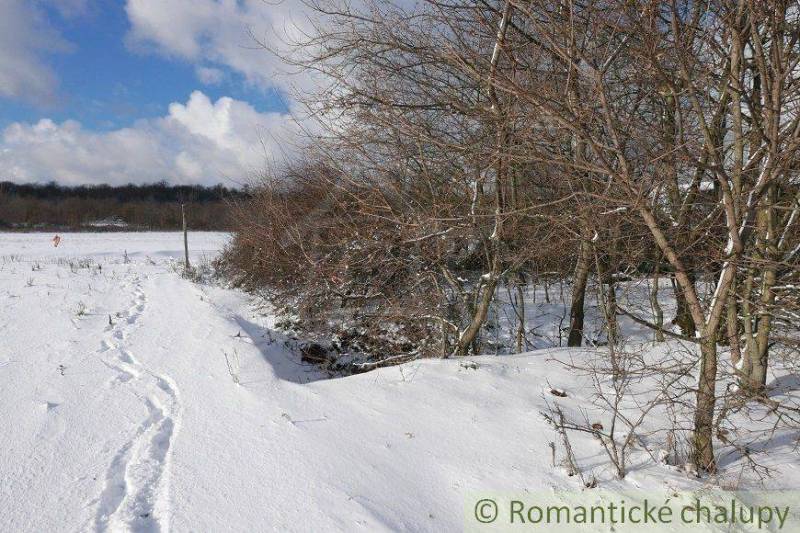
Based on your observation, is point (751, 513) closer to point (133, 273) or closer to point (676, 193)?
point (676, 193)

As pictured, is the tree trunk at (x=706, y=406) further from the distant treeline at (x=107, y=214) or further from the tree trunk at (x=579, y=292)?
the distant treeline at (x=107, y=214)

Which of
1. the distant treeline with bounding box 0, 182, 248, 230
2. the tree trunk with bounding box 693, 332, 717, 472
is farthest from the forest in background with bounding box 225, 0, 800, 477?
the distant treeline with bounding box 0, 182, 248, 230

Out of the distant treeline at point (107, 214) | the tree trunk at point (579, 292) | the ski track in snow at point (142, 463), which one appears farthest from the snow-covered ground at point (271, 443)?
the distant treeline at point (107, 214)

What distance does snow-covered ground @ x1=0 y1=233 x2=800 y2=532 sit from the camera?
2.40 m

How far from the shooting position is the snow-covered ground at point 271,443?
2402mm

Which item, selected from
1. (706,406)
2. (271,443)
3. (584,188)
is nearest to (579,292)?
(584,188)

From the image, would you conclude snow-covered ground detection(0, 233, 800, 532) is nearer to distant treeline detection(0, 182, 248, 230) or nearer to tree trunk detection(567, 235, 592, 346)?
tree trunk detection(567, 235, 592, 346)

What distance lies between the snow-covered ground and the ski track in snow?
11 mm

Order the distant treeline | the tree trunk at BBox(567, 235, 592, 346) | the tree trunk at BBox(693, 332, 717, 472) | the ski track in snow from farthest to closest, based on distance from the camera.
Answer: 1. the distant treeline
2. the tree trunk at BBox(567, 235, 592, 346)
3. the tree trunk at BBox(693, 332, 717, 472)
4. the ski track in snow

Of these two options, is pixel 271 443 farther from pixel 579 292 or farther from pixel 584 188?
pixel 579 292

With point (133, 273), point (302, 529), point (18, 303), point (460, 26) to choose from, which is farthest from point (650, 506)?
Answer: point (133, 273)

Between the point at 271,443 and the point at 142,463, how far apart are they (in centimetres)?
73

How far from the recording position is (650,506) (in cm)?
248

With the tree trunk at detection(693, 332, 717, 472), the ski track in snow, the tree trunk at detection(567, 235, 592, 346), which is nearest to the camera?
the ski track in snow
